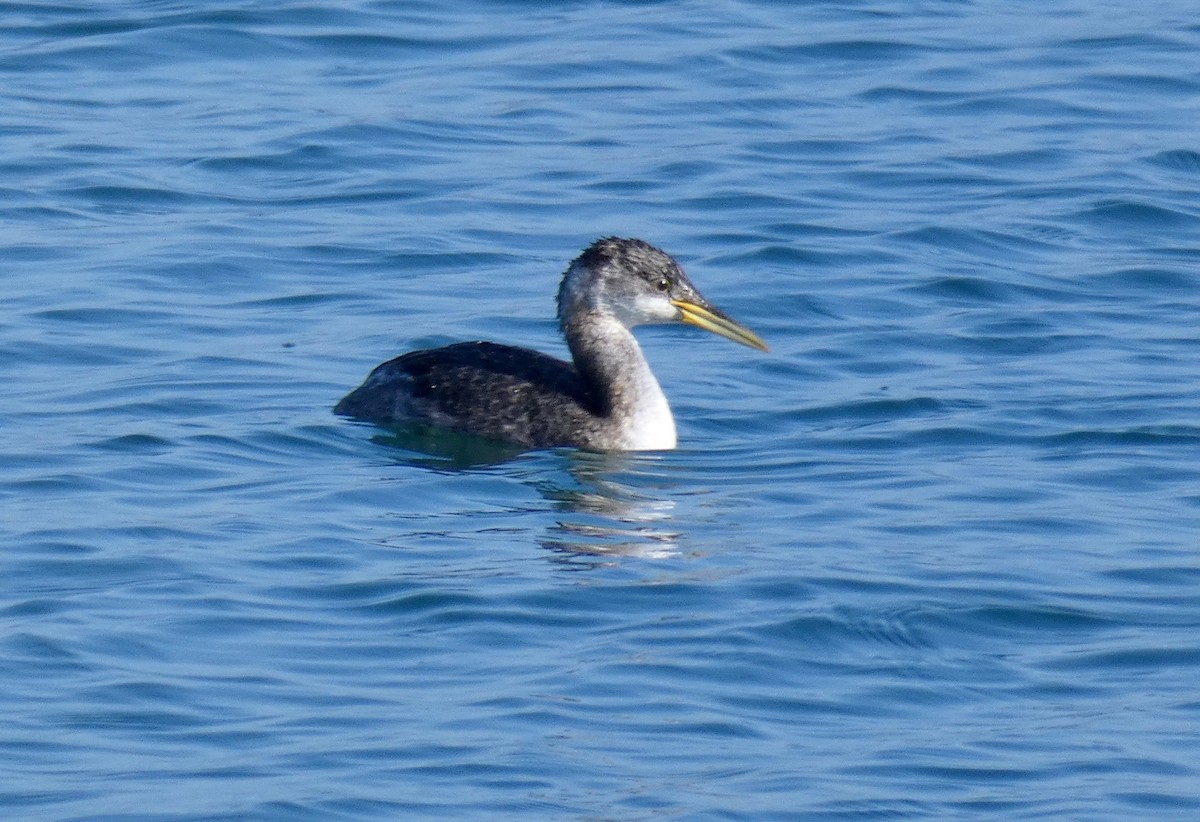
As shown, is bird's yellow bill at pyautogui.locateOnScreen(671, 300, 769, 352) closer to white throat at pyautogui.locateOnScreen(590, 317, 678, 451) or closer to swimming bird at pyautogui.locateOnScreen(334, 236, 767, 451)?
swimming bird at pyautogui.locateOnScreen(334, 236, 767, 451)

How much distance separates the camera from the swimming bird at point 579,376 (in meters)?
12.3

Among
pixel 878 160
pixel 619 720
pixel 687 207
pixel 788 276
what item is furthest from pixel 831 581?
pixel 878 160

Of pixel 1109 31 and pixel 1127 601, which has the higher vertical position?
pixel 1109 31

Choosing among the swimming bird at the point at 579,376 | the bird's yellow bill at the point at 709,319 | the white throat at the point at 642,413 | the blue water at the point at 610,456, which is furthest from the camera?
the bird's yellow bill at the point at 709,319

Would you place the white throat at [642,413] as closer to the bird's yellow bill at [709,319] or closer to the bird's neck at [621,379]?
the bird's neck at [621,379]

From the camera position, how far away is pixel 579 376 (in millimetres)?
12758

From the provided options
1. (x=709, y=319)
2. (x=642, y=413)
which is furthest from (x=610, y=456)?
(x=709, y=319)

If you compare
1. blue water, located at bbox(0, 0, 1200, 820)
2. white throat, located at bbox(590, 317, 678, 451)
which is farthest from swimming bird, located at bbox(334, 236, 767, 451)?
blue water, located at bbox(0, 0, 1200, 820)

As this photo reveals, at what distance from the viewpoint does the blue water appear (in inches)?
319

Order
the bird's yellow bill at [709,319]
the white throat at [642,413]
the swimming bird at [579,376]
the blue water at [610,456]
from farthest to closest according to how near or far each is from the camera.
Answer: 1. the bird's yellow bill at [709,319]
2. the swimming bird at [579,376]
3. the white throat at [642,413]
4. the blue water at [610,456]

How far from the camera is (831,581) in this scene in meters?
9.81

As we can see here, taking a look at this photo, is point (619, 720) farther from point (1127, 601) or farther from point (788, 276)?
point (788, 276)

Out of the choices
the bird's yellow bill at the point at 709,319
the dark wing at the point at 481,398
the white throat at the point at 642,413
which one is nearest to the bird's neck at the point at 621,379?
the white throat at the point at 642,413

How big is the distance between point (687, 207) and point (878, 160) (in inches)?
74.5
